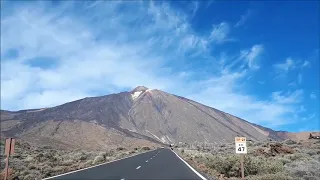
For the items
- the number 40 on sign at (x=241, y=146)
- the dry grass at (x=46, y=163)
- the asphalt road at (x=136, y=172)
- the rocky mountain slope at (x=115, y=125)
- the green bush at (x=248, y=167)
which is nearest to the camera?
the number 40 on sign at (x=241, y=146)

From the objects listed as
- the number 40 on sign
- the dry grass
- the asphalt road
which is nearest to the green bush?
the asphalt road

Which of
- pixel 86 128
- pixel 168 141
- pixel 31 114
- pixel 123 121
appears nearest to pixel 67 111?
pixel 31 114

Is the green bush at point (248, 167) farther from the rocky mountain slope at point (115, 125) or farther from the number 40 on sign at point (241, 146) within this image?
the rocky mountain slope at point (115, 125)

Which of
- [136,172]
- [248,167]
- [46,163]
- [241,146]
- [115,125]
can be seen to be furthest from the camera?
[115,125]

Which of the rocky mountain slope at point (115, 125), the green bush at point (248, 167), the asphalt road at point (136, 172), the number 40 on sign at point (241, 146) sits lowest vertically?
the asphalt road at point (136, 172)

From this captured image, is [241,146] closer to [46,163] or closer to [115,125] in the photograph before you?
[46,163]

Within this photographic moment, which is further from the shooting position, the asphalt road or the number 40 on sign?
the asphalt road

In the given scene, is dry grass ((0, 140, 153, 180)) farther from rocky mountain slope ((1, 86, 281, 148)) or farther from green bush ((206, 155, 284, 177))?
rocky mountain slope ((1, 86, 281, 148))

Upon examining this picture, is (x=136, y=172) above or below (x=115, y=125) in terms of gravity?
below

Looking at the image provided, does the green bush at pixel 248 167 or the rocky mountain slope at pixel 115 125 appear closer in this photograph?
the green bush at pixel 248 167

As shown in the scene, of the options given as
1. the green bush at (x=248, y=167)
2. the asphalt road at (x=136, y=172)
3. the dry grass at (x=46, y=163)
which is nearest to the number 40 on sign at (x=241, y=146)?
the asphalt road at (x=136, y=172)

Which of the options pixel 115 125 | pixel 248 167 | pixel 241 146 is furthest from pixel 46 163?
pixel 115 125

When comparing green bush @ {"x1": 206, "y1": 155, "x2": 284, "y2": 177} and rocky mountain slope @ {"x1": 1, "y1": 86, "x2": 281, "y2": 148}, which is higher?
rocky mountain slope @ {"x1": 1, "y1": 86, "x2": 281, "y2": 148}

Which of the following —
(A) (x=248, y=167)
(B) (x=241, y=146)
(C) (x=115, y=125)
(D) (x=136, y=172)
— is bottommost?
(D) (x=136, y=172)
